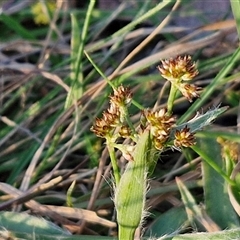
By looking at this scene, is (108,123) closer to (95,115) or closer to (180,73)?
(180,73)

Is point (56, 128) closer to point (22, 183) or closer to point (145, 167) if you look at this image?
point (22, 183)

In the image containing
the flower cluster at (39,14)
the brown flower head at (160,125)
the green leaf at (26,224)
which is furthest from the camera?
the flower cluster at (39,14)

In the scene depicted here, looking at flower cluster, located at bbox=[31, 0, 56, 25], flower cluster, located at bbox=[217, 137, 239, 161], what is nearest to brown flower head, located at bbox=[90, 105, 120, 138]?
flower cluster, located at bbox=[217, 137, 239, 161]

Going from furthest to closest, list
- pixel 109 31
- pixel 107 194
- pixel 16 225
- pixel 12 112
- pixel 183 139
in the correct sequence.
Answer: pixel 109 31 < pixel 12 112 < pixel 107 194 < pixel 16 225 < pixel 183 139

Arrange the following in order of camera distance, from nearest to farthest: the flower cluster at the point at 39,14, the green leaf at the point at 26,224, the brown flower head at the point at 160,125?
the brown flower head at the point at 160,125
the green leaf at the point at 26,224
the flower cluster at the point at 39,14

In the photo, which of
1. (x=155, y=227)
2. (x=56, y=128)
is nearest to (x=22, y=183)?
(x=56, y=128)

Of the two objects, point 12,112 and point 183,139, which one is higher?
point 12,112

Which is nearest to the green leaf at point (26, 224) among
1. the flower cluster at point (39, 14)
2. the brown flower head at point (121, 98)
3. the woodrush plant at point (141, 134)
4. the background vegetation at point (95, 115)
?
the background vegetation at point (95, 115)

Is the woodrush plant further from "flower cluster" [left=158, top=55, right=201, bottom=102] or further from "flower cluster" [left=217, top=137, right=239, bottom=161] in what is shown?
"flower cluster" [left=217, top=137, right=239, bottom=161]

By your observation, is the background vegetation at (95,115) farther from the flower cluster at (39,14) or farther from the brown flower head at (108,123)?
the brown flower head at (108,123)
